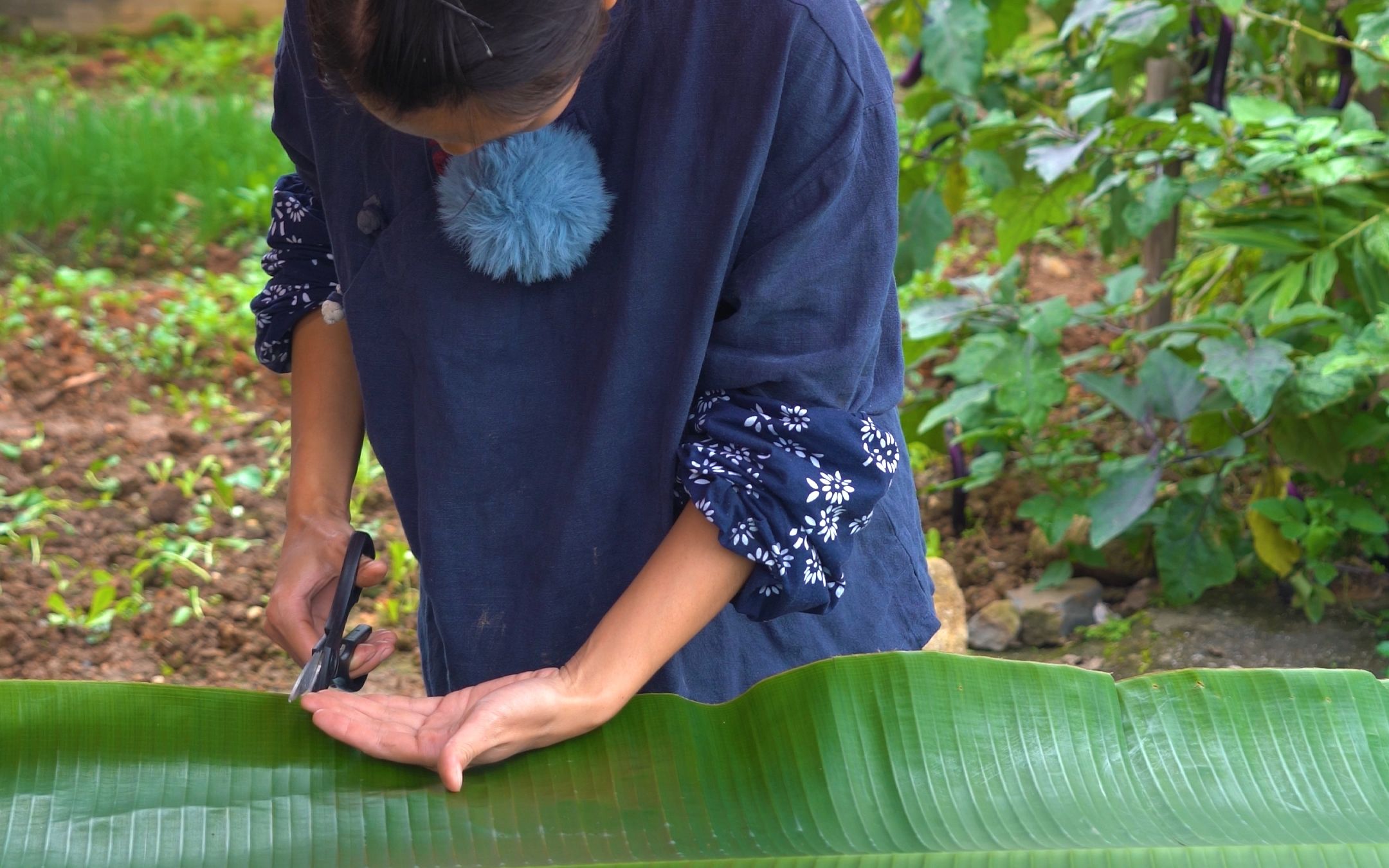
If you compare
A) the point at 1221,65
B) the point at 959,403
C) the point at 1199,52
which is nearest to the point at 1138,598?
the point at 959,403

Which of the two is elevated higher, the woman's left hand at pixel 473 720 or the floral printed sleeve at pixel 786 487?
the floral printed sleeve at pixel 786 487

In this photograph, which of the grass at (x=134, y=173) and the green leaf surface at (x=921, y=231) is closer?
the green leaf surface at (x=921, y=231)

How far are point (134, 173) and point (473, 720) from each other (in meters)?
3.97

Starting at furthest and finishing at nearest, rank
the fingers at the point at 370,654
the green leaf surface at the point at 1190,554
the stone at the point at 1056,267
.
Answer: the stone at the point at 1056,267 < the green leaf surface at the point at 1190,554 < the fingers at the point at 370,654

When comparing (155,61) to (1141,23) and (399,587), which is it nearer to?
(399,587)

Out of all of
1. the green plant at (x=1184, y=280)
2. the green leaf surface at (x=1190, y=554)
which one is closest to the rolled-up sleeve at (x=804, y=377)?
the green plant at (x=1184, y=280)

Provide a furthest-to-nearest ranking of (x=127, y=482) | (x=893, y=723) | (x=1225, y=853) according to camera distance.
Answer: (x=127, y=482) < (x=893, y=723) < (x=1225, y=853)

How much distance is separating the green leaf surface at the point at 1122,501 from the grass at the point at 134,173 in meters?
3.16

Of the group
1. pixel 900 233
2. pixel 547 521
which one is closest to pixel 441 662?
pixel 547 521

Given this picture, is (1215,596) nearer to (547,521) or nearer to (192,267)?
(547,521)

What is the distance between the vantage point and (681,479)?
1.11 m

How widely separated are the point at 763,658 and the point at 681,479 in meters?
0.28

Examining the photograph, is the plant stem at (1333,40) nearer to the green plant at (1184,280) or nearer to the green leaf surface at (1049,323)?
the green plant at (1184,280)

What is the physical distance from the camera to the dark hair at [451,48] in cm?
86
